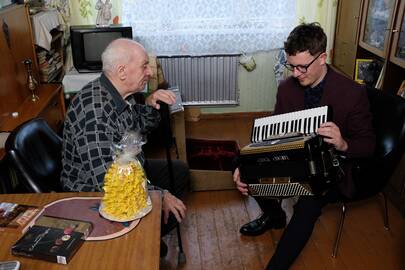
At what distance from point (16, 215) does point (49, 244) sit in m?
0.22

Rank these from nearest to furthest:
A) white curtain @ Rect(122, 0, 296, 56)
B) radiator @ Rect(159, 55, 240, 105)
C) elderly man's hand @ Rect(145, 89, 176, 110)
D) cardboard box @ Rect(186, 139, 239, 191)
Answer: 1. elderly man's hand @ Rect(145, 89, 176, 110)
2. cardboard box @ Rect(186, 139, 239, 191)
3. white curtain @ Rect(122, 0, 296, 56)
4. radiator @ Rect(159, 55, 240, 105)

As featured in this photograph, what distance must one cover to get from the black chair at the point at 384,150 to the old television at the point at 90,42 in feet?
6.58

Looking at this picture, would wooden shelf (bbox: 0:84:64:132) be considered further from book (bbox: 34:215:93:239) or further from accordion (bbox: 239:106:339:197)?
accordion (bbox: 239:106:339:197)

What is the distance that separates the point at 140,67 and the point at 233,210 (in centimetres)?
122

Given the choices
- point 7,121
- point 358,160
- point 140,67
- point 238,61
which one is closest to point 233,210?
point 358,160

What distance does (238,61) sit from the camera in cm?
371

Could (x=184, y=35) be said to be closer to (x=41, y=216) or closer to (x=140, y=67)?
(x=140, y=67)

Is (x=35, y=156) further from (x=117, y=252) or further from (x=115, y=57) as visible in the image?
→ (x=117, y=252)

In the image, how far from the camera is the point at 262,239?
2.22 meters

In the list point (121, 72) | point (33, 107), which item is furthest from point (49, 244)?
point (33, 107)

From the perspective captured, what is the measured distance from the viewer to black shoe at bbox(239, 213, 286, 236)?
7.36 feet

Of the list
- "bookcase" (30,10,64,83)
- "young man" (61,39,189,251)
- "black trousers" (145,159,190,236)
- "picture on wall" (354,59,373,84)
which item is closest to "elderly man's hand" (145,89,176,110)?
"young man" (61,39,189,251)

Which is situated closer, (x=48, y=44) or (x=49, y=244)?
(x=49, y=244)

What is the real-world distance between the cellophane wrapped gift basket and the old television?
2049 millimetres
